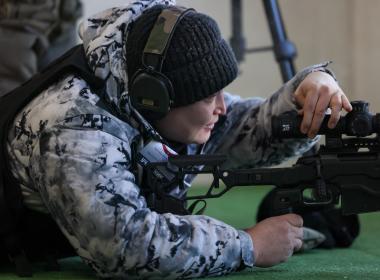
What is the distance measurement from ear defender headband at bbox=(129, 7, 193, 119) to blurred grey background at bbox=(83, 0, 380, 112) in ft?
5.13

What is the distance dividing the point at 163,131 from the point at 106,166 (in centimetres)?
20

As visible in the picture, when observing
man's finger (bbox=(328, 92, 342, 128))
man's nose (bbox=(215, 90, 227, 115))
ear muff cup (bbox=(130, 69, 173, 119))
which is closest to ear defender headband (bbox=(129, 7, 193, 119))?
ear muff cup (bbox=(130, 69, 173, 119))

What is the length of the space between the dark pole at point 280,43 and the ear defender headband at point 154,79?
0.94 meters

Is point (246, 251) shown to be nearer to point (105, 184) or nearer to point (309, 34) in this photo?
point (105, 184)

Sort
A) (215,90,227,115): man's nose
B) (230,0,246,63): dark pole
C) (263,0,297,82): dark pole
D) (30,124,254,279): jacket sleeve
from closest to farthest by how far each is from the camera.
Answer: (30,124,254,279): jacket sleeve, (215,90,227,115): man's nose, (263,0,297,82): dark pole, (230,0,246,63): dark pole

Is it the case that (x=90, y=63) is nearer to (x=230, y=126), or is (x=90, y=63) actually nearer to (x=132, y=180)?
(x=132, y=180)

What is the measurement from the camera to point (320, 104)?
109 cm

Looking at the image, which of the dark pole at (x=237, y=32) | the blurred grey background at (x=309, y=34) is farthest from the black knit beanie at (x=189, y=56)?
the blurred grey background at (x=309, y=34)

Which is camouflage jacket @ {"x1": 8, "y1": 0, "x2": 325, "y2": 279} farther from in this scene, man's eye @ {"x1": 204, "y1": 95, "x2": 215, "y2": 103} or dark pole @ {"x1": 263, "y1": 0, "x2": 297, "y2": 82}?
dark pole @ {"x1": 263, "y1": 0, "x2": 297, "y2": 82}

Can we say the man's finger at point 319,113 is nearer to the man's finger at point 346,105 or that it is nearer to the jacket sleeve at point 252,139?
the man's finger at point 346,105

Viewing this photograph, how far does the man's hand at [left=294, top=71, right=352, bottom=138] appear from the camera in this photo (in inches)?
41.8

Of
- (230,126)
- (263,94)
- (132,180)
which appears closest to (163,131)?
(132,180)

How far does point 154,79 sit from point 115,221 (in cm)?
22

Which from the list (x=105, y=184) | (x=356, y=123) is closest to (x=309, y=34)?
(x=356, y=123)
